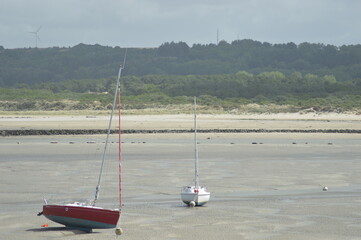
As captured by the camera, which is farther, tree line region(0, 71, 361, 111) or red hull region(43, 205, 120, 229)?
tree line region(0, 71, 361, 111)

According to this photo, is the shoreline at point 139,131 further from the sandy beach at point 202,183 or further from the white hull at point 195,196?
the white hull at point 195,196

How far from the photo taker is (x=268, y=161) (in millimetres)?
35250

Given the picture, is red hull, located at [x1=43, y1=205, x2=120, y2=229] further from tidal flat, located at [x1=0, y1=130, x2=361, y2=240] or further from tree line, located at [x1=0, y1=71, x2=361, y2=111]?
tree line, located at [x1=0, y1=71, x2=361, y2=111]

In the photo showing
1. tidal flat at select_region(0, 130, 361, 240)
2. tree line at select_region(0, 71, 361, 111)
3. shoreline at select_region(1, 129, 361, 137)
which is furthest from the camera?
tree line at select_region(0, 71, 361, 111)

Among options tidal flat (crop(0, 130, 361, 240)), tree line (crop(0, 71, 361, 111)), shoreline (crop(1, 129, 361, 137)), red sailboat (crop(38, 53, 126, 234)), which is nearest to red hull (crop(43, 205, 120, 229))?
red sailboat (crop(38, 53, 126, 234))

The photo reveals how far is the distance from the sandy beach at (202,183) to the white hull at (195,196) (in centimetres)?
22

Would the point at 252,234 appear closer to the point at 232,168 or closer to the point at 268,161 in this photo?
the point at 232,168

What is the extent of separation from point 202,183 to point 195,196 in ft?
17.3

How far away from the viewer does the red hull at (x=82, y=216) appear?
61.1ft

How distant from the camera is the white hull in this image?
2228cm

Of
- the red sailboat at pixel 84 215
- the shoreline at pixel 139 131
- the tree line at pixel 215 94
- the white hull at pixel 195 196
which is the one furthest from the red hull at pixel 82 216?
the tree line at pixel 215 94

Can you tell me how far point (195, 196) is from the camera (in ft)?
73.0

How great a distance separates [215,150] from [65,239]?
2294 cm

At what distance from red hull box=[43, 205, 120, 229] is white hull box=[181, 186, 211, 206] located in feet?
13.3
